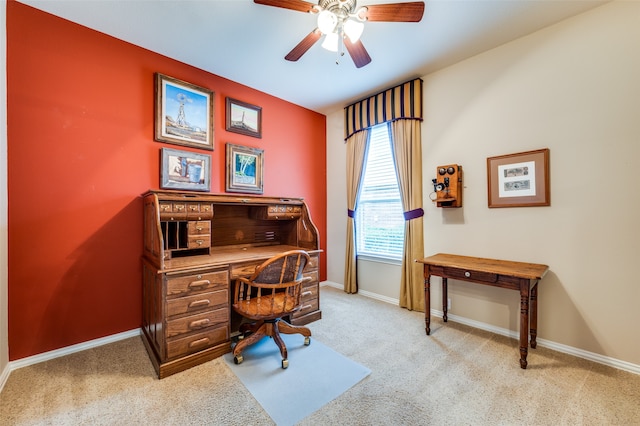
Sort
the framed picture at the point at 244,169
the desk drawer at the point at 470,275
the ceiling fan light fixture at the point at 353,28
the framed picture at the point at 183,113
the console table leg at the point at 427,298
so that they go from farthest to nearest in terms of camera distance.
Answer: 1. the framed picture at the point at 244,169
2. the framed picture at the point at 183,113
3. the console table leg at the point at 427,298
4. the desk drawer at the point at 470,275
5. the ceiling fan light fixture at the point at 353,28

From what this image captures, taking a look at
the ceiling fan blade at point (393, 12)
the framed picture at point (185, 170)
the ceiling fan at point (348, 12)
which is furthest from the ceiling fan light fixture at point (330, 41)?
the framed picture at point (185, 170)

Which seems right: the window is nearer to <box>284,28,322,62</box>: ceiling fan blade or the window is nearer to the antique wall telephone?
the antique wall telephone

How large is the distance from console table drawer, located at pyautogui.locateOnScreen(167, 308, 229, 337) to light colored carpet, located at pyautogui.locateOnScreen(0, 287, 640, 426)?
298 millimetres

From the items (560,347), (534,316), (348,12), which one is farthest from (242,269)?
(560,347)

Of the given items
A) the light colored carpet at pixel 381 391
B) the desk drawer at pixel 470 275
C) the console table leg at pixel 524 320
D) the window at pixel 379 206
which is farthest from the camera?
the window at pixel 379 206

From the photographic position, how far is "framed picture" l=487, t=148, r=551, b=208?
2295 millimetres

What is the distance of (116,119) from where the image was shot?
7.82 feet

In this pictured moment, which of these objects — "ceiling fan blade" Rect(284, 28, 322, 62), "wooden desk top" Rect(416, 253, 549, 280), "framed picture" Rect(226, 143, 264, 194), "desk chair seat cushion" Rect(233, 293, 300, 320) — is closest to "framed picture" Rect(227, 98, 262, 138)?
"framed picture" Rect(226, 143, 264, 194)

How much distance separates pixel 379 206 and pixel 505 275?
1.81m

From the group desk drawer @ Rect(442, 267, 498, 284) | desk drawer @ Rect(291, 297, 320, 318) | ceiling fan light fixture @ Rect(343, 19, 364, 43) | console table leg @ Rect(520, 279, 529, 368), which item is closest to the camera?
ceiling fan light fixture @ Rect(343, 19, 364, 43)

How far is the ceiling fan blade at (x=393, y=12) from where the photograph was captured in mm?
1591

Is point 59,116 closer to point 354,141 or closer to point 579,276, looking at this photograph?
point 354,141

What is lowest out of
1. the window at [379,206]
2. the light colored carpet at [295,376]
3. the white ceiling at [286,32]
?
the light colored carpet at [295,376]

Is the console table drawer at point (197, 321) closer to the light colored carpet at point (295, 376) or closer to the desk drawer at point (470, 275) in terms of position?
the light colored carpet at point (295, 376)
